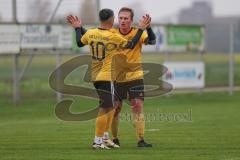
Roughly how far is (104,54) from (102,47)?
12 cm

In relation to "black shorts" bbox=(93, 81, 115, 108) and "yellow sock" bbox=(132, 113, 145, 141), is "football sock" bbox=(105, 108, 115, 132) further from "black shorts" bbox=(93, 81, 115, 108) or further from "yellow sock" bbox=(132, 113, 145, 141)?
"yellow sock" bbox=(132, 113, 145, 141)

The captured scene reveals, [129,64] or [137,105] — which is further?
[129,64]

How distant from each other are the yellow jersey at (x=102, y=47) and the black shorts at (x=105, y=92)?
0.07 meters

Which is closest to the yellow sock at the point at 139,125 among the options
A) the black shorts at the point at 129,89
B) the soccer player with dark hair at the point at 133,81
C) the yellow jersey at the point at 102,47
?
the soccer player with dark hair at the point at 133,81

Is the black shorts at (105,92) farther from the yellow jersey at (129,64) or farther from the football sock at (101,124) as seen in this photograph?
the yellow jersey at (129,64)

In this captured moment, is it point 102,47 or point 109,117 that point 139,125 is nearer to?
point 109,117

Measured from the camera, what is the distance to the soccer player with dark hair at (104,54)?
10.9m

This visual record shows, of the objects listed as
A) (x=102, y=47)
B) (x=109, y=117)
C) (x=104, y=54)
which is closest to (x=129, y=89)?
(x=109, y=117)

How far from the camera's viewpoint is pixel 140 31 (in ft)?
36.2

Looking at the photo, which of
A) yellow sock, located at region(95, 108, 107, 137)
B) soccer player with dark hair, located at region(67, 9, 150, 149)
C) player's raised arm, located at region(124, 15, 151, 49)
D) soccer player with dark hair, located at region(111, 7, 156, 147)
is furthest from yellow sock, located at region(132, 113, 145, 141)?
player's raised arm, located at region(124, 15, 151, 49)

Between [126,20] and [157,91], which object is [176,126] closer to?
[126,20]

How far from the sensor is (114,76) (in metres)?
11.3

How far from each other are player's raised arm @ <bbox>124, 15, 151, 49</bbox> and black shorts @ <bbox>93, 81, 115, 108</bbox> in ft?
2.13

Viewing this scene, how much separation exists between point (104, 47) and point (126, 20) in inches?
23.9
